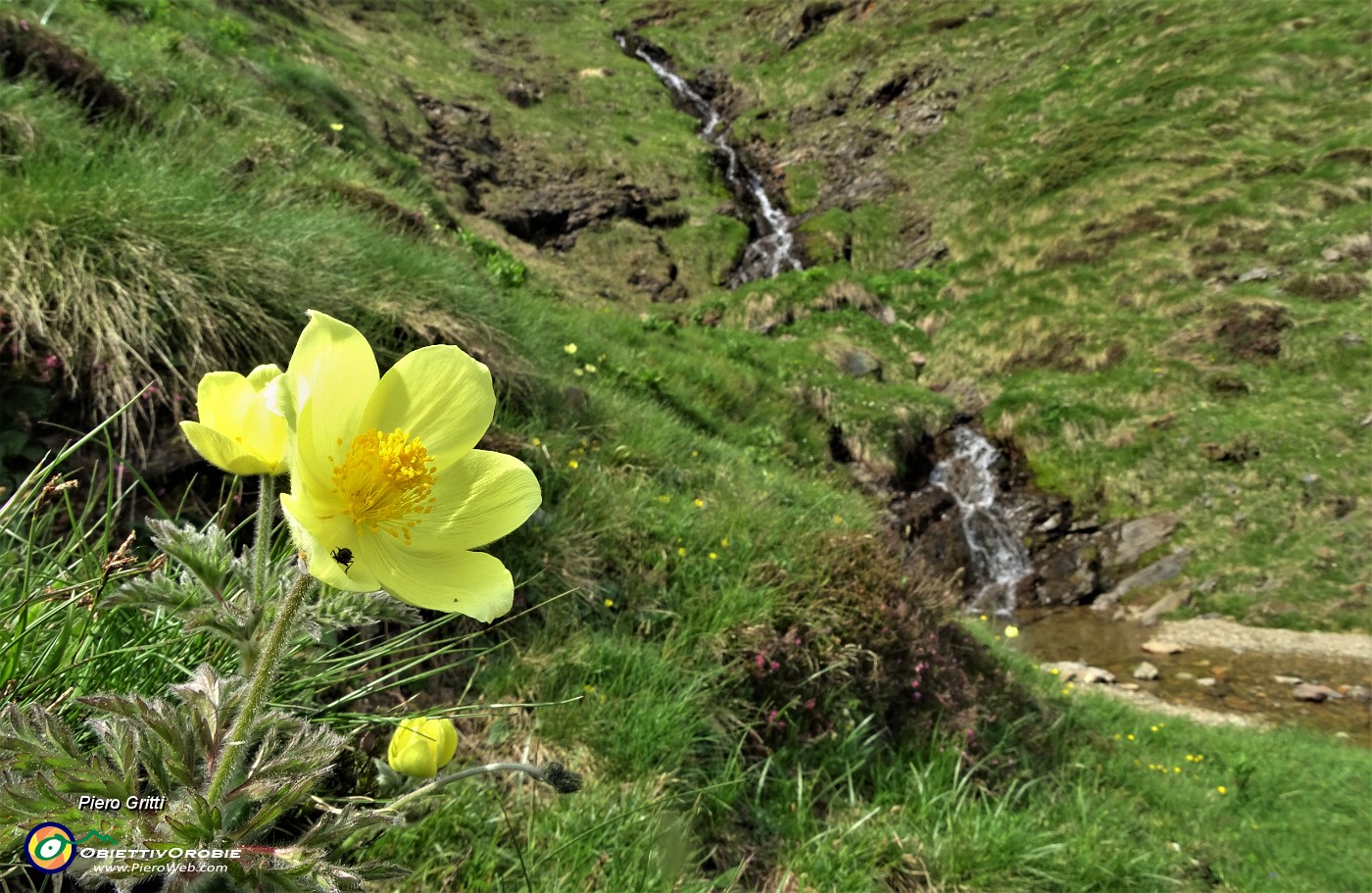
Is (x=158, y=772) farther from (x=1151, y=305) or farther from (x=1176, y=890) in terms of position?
(x=1151, y=305)

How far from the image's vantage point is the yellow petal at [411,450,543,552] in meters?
0.96

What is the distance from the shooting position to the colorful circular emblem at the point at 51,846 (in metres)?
0.74

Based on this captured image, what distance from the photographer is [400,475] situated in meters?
0.85

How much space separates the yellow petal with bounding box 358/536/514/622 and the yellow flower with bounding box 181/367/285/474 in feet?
0.55

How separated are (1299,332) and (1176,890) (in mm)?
11054

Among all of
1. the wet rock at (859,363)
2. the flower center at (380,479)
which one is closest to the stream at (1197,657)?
the wet rock at (859,363)

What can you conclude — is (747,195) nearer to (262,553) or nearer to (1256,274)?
(1256,274)

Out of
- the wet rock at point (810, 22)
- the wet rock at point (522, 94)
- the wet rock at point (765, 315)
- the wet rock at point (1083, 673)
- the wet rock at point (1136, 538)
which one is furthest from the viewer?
the wet rock at point (810, 22)

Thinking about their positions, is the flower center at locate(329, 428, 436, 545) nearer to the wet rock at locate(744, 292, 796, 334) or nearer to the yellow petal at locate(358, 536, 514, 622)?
the yellow petal at locate(358, 536, 514, 622)

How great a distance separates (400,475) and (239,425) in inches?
8.4

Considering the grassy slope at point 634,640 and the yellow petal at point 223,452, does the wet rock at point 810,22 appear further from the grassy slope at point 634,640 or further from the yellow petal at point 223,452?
the yellow petal at point 223,452

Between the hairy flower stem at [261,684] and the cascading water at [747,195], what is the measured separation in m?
18.1

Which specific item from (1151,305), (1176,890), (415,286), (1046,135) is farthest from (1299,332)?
(415,286)

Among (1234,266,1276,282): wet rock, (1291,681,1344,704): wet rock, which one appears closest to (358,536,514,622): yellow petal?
(1291,681,1344,704): wet rock
